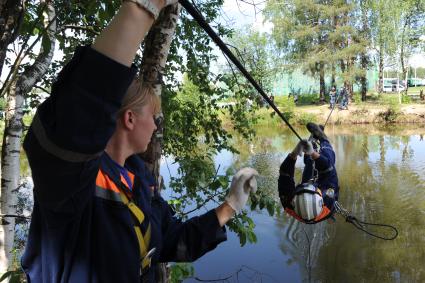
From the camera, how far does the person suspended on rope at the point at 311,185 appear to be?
Answer: 464 centimetres

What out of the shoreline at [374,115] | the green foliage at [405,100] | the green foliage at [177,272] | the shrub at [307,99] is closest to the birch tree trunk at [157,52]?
the green foliage at [177,272]

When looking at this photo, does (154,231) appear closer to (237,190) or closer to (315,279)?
(237,190)

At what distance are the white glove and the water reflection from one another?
704 cm

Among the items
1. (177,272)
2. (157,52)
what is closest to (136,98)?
(157,52)

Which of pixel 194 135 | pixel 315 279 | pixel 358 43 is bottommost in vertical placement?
pixel 315 279

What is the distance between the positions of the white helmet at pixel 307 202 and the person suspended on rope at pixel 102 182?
123 inches

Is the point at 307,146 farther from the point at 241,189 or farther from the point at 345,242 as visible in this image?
the point at 345,242

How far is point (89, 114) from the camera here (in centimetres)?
79

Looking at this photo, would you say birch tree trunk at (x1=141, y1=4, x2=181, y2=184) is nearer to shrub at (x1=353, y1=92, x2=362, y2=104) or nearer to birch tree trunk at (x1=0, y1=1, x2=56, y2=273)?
birch tree trunk at (x1=0, y1=1, x2=56, y2=273)

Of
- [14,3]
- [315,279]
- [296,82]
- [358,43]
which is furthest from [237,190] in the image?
[296,82]

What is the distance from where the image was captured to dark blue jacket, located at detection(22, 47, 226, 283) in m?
Result: 0.79

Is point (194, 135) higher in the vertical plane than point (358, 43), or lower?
lower

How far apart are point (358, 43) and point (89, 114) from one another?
31976mm

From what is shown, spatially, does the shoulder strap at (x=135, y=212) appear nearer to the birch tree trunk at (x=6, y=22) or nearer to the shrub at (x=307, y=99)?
the birch tree trunk at (x=6, y=22)
